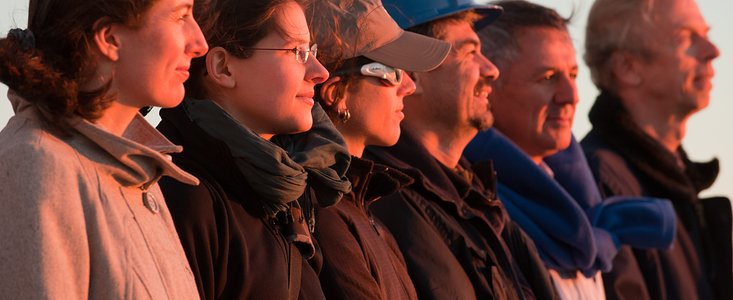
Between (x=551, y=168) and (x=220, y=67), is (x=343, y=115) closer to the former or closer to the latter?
(x=220, y=67)

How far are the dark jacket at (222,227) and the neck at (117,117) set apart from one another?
36 cm

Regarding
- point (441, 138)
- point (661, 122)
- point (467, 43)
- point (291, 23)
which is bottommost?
point (661, 122)

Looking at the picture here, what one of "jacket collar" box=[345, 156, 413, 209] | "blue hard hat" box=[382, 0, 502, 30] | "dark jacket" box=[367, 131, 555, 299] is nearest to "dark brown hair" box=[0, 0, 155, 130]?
"jacket collar" box=[345, 156, 413, 209]

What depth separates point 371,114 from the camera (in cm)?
507

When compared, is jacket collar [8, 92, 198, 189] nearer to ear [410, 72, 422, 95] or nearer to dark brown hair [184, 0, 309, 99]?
dark brown hair [184, 0, 309, 99]

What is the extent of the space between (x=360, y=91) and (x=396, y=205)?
1.58ft

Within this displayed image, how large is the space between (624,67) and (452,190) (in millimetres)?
3353

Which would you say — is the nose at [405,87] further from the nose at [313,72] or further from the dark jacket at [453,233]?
the nose at [313,72]

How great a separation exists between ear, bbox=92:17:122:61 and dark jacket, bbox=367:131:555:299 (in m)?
1.98

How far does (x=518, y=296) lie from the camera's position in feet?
19.4

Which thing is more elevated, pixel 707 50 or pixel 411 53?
pixel 411 53

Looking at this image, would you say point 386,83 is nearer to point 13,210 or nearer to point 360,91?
point 360,91

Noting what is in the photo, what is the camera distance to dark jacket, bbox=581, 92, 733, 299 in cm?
823

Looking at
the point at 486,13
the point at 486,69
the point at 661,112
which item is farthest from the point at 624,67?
the point at 486,69
